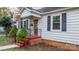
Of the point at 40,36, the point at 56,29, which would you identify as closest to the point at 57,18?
the point at 56,29

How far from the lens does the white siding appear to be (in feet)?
10.2

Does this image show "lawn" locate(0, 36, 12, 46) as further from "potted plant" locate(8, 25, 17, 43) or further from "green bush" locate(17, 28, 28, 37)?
"green bush" locate(17, 28, 28, 37)

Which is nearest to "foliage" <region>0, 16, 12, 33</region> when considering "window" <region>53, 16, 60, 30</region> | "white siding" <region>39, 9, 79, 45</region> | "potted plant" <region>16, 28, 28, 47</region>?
"potted plant" <region>16, 28, 28, 47</region>

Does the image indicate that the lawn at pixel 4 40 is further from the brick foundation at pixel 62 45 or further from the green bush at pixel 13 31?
the brick foundation at pixel 62 45

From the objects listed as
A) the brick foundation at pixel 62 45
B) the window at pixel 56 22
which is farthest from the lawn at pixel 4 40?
the window at pixel 56 22

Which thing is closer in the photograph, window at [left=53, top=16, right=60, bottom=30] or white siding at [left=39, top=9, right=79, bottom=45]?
white siding at [left=39, top=9, right=79, bottom=45]

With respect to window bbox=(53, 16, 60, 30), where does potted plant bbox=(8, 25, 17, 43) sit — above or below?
below

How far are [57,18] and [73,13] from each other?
0.26m

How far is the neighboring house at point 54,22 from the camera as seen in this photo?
10.3 ft

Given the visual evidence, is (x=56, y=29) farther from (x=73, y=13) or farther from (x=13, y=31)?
(x=13, y=31)

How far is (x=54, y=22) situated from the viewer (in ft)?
11.0

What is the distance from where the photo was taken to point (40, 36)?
10.6 feet
